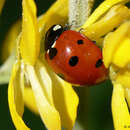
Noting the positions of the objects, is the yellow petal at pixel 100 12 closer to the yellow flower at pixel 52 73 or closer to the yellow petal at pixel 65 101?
the yellow flower at pixel 52 73

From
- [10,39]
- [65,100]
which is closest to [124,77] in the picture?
[65,100]

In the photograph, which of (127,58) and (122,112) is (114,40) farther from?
(122,112)

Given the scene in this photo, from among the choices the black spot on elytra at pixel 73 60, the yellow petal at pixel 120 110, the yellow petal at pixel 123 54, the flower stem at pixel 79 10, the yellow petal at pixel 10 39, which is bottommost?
the yellow petal at pixel 10 39

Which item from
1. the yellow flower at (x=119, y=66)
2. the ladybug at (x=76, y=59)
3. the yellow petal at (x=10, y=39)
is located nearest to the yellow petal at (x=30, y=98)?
the ladybug at (x=76, y=59)

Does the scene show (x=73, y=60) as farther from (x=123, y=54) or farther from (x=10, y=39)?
(x=10, y=39)

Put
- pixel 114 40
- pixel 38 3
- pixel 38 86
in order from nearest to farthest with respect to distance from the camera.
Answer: pixel 114 40 < pixel 38 86 < pixel 38 3

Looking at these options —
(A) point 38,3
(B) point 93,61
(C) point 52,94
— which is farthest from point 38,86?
(A) point 38,3

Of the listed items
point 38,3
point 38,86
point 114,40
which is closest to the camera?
point 114,40

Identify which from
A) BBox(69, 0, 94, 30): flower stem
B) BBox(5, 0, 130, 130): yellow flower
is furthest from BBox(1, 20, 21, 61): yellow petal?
BBox(69, 0, 94, 30): flower stem
